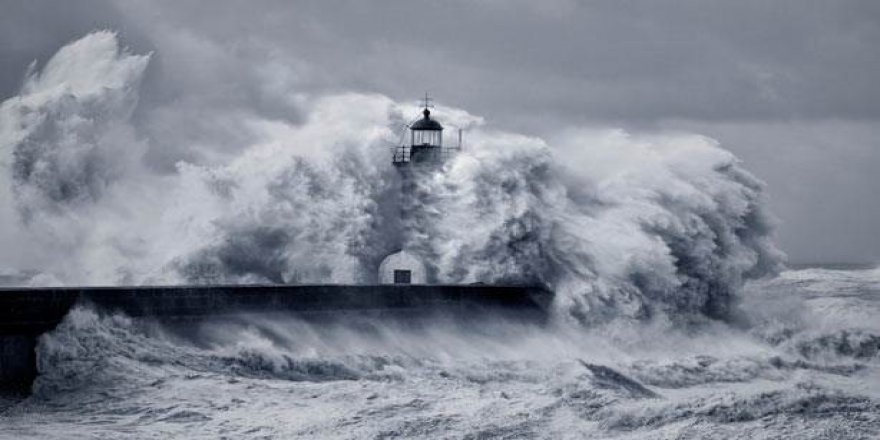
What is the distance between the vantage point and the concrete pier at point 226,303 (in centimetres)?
1627

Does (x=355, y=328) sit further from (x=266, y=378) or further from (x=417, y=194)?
(x=417, y=194)

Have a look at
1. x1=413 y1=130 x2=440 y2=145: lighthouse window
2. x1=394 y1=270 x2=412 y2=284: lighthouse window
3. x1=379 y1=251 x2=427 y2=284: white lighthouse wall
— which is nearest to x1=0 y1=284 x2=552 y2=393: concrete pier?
x1=394 y1=270 x2=412 y2=284: lighthouse window

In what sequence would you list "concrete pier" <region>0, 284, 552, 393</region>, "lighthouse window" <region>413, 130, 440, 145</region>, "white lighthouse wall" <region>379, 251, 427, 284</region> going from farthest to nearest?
"lighthouse window" <region>413, 130, 440, 145</region>
"white lighthouse wall" <region>379, 251, 427, 284</region>
"concrete pier" <region>0, 284, 552, 393</region>

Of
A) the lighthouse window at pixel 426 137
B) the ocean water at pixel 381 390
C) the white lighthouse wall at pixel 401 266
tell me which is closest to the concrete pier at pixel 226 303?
the ocean water at pixel 381 390

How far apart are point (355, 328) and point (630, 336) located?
770cm

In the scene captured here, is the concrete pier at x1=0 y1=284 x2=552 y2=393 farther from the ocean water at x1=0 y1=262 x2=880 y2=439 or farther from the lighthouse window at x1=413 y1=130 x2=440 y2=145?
the lighthouse window at x1=413 y1=130 x2=440 y2=145

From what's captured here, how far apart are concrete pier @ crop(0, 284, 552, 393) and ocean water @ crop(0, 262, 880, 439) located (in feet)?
0.78

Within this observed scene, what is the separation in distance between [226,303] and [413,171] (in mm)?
11502

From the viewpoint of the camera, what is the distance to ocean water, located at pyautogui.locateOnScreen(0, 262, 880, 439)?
15.1 m

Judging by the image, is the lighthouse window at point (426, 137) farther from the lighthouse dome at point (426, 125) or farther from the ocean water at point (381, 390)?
the ocean water at point (381, 390)

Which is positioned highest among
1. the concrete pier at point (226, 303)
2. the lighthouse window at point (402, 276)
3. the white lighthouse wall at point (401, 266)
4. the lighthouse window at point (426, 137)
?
the lighthouse window at point (426, 137)

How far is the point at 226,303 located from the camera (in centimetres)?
1962

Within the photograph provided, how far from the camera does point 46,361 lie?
16375mm

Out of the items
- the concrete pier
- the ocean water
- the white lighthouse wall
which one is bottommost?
the ocean water
